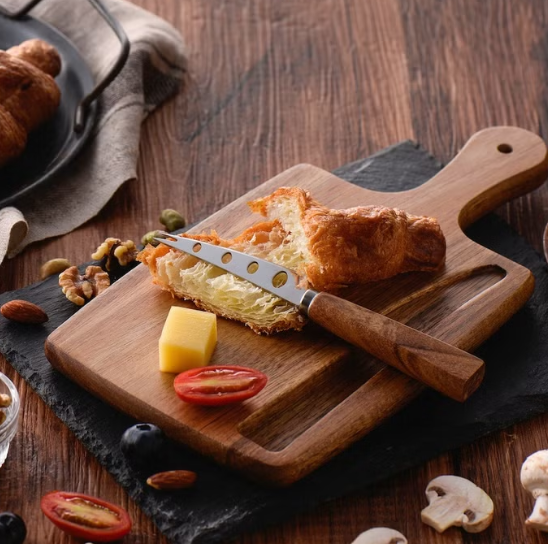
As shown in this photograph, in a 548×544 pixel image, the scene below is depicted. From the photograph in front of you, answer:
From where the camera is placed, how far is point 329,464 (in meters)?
2.32

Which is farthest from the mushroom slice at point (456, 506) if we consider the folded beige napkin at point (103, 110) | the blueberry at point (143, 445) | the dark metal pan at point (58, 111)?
the dark metal pan at point (58, 111)

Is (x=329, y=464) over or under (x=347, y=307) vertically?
under

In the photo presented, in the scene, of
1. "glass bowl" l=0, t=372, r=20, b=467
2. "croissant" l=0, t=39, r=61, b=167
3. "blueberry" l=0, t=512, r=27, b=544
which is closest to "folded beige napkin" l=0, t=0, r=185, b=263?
"croissant" l=0, t=39, r=61, b=167

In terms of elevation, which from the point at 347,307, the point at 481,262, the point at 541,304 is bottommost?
the point at 541,304

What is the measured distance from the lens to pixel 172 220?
10.4ft

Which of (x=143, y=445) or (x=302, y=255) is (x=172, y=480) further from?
(x=302, y=255)

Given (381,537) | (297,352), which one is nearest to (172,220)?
(297,352)

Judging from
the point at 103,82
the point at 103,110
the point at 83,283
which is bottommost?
the point at 83,283

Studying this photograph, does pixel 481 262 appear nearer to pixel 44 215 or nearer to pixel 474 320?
pixel 474 320

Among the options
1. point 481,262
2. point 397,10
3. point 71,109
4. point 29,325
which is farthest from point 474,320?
point 397,10

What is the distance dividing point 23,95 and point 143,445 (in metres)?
1.60

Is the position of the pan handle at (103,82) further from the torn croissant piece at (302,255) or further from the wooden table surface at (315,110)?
the torn croissant piece at (302,255)

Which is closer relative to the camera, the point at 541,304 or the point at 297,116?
the point at 541,304

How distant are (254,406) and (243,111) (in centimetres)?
180
